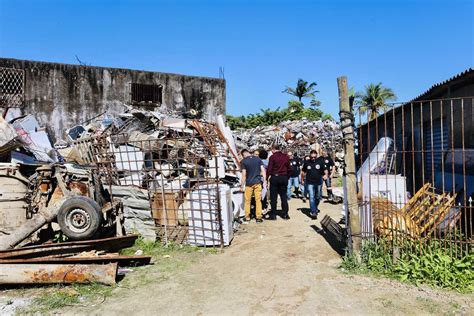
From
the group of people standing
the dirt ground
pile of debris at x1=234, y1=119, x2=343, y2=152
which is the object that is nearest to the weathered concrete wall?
pile of debris at x1=234, y1=119, x2=343, y2=152

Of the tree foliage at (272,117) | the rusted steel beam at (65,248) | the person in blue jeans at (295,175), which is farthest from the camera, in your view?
the tree foliage at (272,117)

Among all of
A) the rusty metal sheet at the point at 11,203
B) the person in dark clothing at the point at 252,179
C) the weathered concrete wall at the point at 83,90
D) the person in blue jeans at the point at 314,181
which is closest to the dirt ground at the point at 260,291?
the rusty metal sheet at the point at 11,203

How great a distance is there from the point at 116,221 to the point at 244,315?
3.70m

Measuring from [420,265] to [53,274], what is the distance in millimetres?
4828

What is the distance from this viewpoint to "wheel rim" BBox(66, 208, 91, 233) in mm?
6270

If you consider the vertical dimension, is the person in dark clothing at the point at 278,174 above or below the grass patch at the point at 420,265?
above

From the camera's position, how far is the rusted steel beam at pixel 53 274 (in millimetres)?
4883

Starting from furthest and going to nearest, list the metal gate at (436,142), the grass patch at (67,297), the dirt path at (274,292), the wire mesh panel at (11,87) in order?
the wire mesh panel at (11,87) → the metal gate at (436,142) → the grass patch at (67,297) → the dirt path at (274,292)

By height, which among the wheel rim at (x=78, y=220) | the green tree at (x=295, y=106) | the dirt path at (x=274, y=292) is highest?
the green tree at (x=295, y=106)

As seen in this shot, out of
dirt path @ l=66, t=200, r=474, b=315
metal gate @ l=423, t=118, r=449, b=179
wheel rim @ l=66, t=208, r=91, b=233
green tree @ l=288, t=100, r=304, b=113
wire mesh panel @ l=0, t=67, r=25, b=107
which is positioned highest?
green tree @ l=288, t=100, r=304, b=113

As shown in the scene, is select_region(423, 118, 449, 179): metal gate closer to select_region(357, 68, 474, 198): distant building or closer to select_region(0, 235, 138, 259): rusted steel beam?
select_region(357, 68, 474, 198): distant building

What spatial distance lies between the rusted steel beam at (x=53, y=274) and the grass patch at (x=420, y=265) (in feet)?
11.2

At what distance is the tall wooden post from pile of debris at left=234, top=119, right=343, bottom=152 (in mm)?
14136

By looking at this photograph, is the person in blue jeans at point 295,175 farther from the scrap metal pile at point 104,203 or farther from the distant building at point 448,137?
the scrap metal pile at point 104,203
